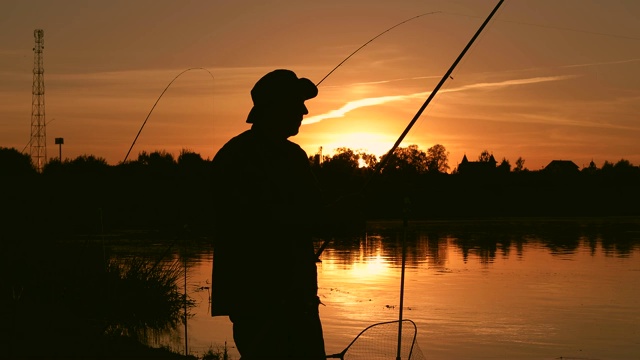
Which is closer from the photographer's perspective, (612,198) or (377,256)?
(377,256)

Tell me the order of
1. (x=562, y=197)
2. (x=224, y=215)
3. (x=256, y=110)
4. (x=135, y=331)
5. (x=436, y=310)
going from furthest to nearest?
(x=562, y=197) < (x=436, y=310) < (x=135, y=331) < (x=256, y=110) < (x=224, y=215)

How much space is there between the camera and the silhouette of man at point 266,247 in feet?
10.4

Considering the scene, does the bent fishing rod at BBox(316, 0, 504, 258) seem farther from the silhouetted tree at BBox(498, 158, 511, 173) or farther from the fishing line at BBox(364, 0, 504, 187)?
the silhouetted tree at BBox(498, 158, 511, 173)

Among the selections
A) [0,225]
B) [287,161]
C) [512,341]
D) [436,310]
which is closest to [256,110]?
[287,161]

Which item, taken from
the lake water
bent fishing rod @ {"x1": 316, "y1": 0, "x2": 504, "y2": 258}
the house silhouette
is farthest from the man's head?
the house silhouette

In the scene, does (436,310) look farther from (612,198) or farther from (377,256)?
(612,198)

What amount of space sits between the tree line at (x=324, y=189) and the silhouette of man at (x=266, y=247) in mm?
160

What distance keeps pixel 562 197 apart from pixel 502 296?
2787 inches

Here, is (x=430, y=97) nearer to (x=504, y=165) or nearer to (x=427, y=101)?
(x=427, y=101)

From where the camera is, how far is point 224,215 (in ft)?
10.5

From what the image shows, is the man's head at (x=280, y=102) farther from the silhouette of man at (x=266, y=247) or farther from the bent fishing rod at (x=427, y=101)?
the bent fishing rod at (x=427, y=101)

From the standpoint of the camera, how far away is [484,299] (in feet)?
68.7

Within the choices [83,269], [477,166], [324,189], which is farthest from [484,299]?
[477,166]

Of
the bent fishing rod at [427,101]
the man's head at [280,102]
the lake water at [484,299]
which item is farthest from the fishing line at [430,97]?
the lake water at [484,299]
